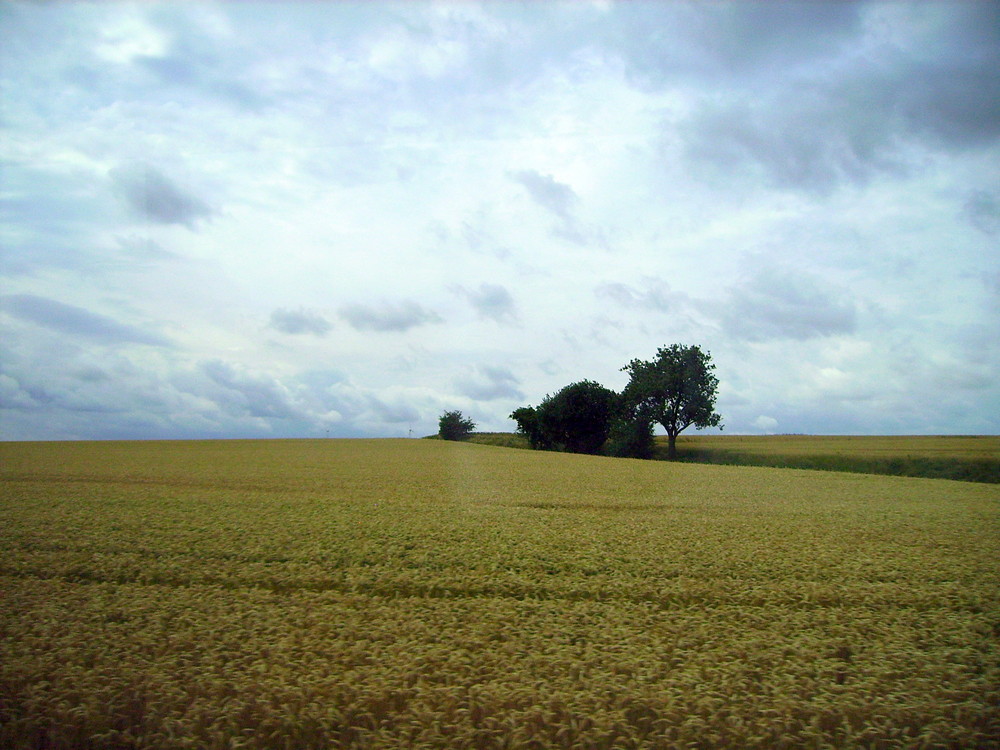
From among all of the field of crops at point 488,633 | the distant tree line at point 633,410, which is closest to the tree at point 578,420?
the distant tree line at point 633,410

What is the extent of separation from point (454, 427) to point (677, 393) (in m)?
25.5

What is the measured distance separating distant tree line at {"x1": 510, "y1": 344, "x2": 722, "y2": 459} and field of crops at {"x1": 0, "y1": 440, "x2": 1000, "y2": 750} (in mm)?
44963

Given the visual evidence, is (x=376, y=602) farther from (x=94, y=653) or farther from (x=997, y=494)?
(x=997, y=494)

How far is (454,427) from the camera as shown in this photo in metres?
66.6

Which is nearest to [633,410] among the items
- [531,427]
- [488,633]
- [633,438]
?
[633,438]

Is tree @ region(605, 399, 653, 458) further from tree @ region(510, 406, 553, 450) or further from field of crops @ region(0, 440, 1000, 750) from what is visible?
field of crops @ region(0, 440, 1000, 750)

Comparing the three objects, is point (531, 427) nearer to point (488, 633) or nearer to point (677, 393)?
point (677, 393)

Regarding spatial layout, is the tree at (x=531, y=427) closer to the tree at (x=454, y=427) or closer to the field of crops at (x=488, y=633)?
the tree at (x=454, y=427)

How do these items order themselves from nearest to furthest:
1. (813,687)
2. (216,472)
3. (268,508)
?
1. (813,687)
2. (268,508)
3. (216,472)

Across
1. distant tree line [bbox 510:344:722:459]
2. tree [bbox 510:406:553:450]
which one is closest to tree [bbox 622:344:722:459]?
distant tree line [bbox 510:344:722:459]

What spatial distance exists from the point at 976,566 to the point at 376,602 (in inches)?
197

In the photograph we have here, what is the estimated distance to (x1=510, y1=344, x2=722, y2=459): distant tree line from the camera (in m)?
51.0

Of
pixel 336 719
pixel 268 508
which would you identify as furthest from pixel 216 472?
pixel 336 719

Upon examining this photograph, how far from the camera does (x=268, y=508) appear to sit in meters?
7.42
